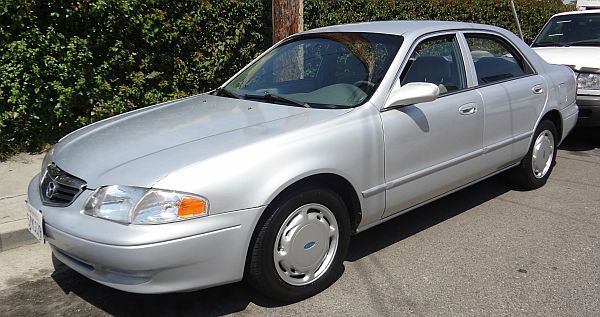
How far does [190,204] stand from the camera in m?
2.68

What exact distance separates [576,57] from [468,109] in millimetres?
3581

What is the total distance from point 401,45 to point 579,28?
5.22m

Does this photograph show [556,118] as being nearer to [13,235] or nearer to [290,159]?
[290,159]

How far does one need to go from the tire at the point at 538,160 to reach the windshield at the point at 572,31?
2.95 m

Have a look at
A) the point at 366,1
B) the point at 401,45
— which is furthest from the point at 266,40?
the point at 401,45

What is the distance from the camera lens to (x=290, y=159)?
298cm

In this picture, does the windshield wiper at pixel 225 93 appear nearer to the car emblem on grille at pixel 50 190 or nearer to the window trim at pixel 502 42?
the car emblem on grille at pixel 50 190

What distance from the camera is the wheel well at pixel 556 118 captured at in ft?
16.7

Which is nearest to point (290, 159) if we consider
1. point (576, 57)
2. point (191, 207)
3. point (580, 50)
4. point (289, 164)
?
point (289, 164)

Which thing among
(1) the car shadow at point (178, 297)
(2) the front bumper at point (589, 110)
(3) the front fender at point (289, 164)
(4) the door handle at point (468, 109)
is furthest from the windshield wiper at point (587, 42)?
(3) the front fender at point (289, 164)

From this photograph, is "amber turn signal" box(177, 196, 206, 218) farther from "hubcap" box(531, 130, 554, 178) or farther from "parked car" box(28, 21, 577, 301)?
"hubcap" box(531, 130, 554, 178)

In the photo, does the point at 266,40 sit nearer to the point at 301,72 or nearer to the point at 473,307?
the point at 301,72

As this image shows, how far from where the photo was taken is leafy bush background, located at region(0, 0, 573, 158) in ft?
18.2

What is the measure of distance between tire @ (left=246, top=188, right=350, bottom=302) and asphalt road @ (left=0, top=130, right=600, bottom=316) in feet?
0.44
